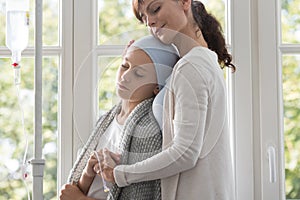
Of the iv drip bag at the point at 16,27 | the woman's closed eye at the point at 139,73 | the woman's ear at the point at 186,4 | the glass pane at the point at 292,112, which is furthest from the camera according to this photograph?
the glass pane at the point at 292,112

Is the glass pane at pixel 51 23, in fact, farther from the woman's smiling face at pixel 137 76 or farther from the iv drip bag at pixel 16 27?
the woman's smiling face at pixel 137 76

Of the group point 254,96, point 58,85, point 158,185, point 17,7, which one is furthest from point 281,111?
point 17,7

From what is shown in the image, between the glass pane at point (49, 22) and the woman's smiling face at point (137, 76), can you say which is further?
the glass pane at point (49, 22)

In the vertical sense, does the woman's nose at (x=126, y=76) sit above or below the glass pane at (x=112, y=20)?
below

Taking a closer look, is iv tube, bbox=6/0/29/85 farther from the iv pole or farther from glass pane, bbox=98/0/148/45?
the iv pole

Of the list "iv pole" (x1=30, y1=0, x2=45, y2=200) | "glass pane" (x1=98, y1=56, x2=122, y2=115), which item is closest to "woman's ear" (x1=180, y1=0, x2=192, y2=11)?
"glass pane" (x1=98, y1=56, x2=122, y2=115)

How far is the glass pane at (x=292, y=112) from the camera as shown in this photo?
2.15 m

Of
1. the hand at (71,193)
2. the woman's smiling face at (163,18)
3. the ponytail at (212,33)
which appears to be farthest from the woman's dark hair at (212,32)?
the hand at (71,193)

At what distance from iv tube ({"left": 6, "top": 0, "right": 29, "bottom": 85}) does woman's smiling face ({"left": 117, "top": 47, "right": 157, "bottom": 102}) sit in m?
0.56

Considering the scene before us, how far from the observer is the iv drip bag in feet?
6.72

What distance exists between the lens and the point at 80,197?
1.74 metres

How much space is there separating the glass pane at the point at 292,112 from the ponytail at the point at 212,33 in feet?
1.00

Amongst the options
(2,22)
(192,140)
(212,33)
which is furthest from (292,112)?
(2,22)

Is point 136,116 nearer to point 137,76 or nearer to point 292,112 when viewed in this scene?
point 137,76
